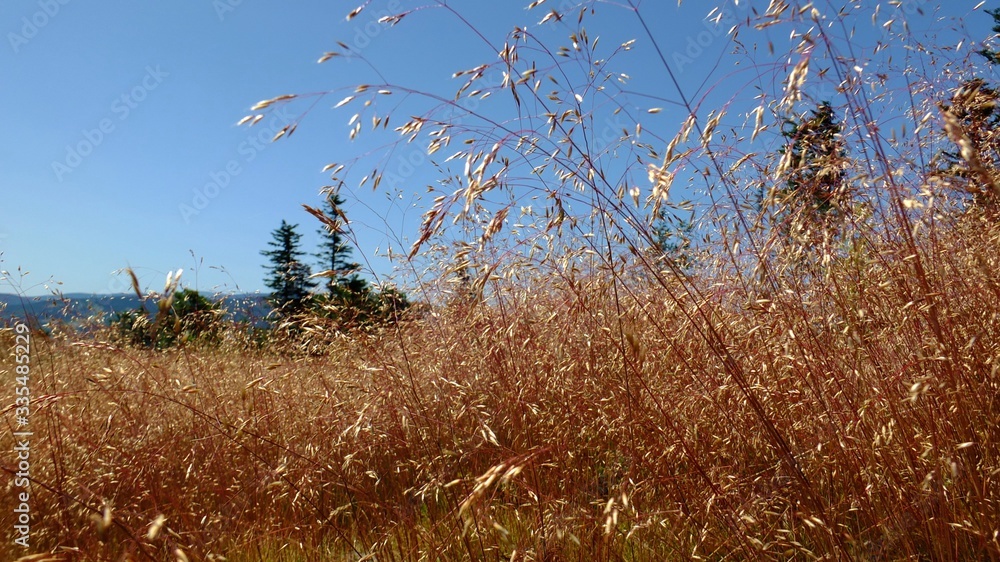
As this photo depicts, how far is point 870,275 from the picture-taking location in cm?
234

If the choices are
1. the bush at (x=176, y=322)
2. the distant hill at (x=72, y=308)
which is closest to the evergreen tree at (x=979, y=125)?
the bush at (x=176, y=322)

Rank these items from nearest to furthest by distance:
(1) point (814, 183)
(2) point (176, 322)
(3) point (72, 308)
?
(2) point (176, 322) → (1) point (814, 183) → (3) point (72, 308)

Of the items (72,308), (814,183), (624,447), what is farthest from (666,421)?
(72,308)

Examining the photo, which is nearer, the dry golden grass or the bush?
the dry golden grass

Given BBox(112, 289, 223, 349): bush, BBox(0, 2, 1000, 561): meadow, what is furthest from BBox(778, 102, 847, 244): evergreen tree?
BBox(112, 289, 223, 349): bush

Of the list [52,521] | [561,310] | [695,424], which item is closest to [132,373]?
[52,521]

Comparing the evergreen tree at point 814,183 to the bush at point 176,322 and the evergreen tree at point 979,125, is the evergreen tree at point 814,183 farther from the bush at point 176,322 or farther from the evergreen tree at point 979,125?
the bush at point 176,322

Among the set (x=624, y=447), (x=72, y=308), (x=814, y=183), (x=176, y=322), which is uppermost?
(x=72, y=308)

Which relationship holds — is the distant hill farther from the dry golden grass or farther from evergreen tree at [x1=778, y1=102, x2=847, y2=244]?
evergreen tree at [x1=778, y1=102, x2=847, y2=244]

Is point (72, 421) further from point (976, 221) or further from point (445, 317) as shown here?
point (976, 221)

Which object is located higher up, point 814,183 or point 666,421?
point 814,183

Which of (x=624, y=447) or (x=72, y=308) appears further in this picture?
(x=72, y=308)

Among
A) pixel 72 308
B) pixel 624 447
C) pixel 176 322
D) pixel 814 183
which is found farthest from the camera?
pixel 72 308

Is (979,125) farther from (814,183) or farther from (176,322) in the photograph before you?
(176,322)
